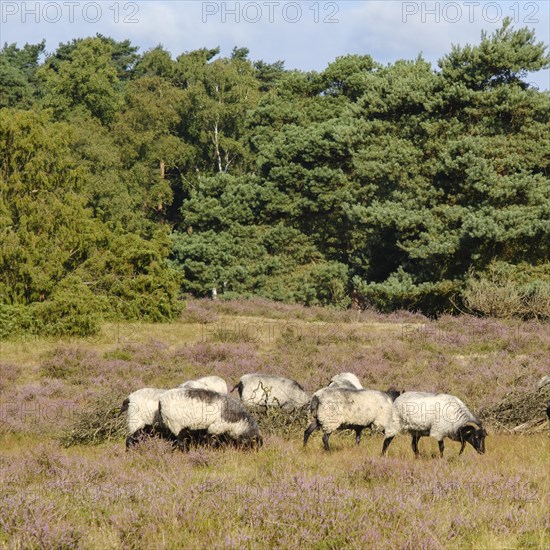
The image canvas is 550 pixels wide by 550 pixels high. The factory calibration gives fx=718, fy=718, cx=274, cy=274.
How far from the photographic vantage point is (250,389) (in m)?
13.8

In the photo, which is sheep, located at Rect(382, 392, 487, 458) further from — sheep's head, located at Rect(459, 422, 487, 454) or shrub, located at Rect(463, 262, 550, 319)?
shrub, located at Rect(463, 262, 550, 319)

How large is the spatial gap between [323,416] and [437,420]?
1756mm

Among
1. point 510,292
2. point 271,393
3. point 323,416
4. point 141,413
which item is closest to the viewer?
point 323,416

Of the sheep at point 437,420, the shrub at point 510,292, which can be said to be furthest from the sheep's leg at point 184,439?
the shrub at point 510,292

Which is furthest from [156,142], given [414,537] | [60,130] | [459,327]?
[414,537]

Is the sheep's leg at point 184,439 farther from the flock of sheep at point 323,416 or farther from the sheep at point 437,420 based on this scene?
the sheep at point 437,420

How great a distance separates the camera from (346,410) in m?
11.1

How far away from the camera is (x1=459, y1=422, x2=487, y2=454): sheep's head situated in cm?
1007

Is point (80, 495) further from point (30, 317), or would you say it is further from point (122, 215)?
point (122, 215)

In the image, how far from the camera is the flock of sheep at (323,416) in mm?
10273

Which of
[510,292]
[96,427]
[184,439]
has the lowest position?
[96,427]

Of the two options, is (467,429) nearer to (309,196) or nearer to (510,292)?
(510,292)

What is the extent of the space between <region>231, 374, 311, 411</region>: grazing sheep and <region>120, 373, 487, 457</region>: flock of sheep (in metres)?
2.35

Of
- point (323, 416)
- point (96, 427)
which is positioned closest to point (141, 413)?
point (96, 427)
